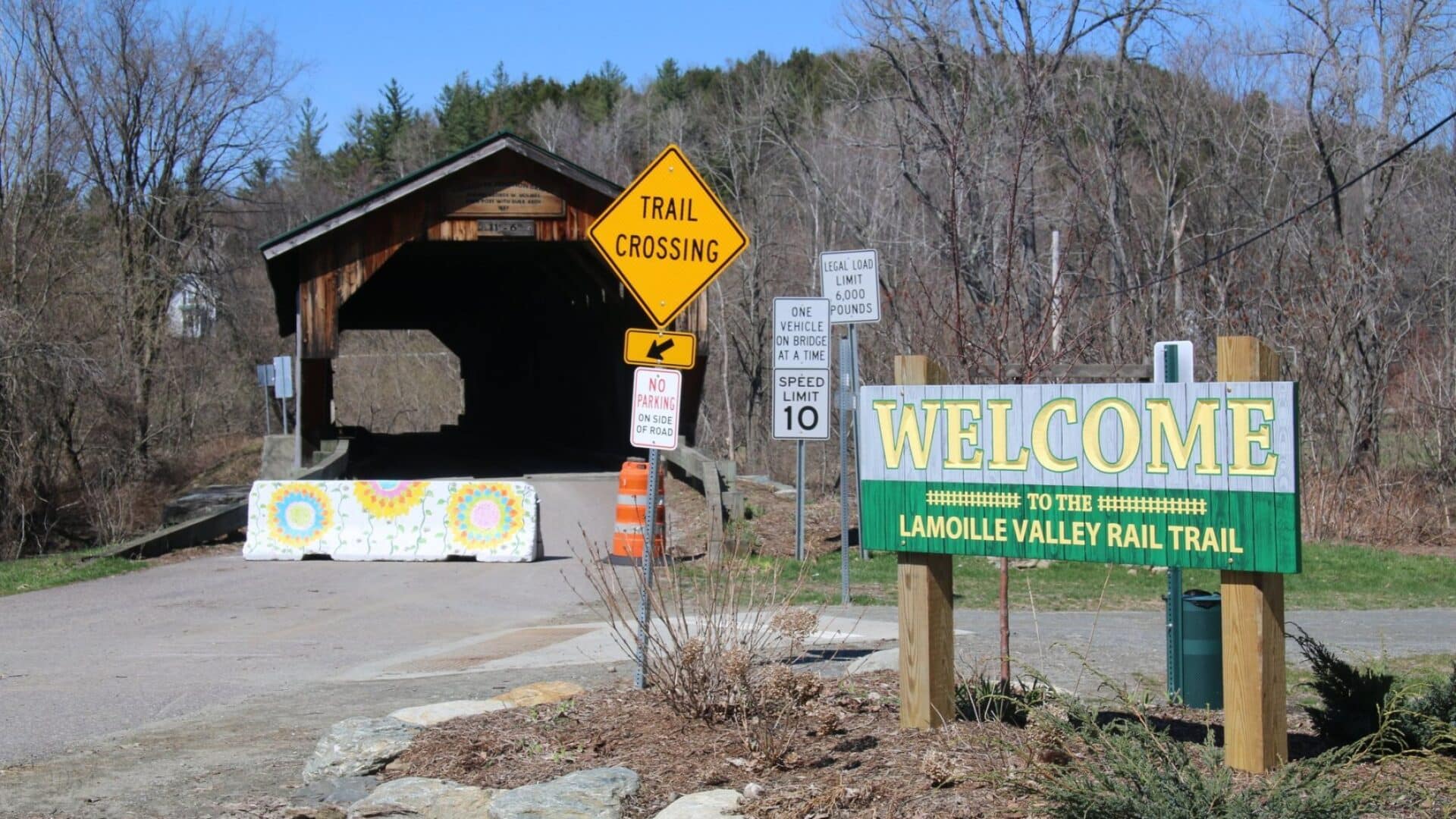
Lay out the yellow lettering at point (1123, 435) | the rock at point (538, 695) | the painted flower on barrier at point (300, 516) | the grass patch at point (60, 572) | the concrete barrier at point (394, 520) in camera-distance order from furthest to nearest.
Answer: the painted flower on barrier at point (300, 516) < the concrete barrier at point (394, 520) < the grass patch at point (60, 572) < the rock at point (538, 695) < the yellow lettering at point (1123, 435)

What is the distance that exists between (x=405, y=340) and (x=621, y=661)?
66.1 metres

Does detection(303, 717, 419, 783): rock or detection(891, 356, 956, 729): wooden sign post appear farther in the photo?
detection(303, 717, 419, 783): rock

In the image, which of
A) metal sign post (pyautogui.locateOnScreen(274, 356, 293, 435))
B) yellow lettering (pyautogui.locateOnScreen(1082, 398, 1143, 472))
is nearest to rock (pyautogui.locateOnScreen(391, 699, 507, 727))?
yellow lettering (pyautogui.locateOnScreen(1082, 398, 1143, 472))

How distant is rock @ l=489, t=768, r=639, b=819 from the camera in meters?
5.56

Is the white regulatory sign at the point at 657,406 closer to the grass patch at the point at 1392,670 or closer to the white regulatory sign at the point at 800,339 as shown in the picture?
the grass patch at the point at 1392,670

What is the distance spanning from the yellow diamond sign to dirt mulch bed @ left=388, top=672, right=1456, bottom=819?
2.33 metres

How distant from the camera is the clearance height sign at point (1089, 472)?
5402mm

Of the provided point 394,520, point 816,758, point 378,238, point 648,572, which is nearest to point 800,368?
point 394,520

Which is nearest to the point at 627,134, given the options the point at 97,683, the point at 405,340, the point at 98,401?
the point at 405,340

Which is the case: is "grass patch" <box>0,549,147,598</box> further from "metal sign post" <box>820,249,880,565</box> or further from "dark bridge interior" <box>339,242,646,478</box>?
"dark bridge interior" <box>339,242,646,478</box>

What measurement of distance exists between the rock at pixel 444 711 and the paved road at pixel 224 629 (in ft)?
3.86

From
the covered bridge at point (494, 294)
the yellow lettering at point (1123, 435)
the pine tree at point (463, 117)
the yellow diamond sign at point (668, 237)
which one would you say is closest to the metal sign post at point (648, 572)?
the yellow diamond sign at point (668, 237)

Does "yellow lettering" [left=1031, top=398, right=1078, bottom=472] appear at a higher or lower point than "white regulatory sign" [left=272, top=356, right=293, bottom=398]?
lower

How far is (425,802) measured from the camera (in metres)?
5.90
